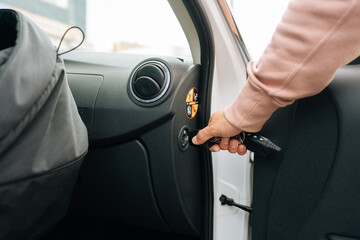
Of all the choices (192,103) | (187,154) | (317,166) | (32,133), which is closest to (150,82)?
(192,103)

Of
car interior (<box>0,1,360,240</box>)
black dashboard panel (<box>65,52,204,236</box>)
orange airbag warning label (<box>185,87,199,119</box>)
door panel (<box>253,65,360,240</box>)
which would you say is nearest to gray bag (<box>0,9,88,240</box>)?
car interior (<box>0,1,360,240</box>)

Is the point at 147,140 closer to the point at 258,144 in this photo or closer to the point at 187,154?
the point at 187,154

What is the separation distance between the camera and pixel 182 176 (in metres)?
0.84

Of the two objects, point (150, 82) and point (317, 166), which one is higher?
point (150, 82)

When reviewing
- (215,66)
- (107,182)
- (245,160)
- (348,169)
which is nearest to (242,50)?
(215,66)

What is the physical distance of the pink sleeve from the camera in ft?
1.34

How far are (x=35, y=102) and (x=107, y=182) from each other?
52 centimetres

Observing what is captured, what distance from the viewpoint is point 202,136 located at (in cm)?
Answer: 69

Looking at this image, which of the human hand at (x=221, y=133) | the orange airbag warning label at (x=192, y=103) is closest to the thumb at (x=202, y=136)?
the human hand at (x=221, y=133)

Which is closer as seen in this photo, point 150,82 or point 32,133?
point 32,133

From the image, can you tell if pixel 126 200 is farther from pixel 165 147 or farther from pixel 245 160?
pixel 245 160

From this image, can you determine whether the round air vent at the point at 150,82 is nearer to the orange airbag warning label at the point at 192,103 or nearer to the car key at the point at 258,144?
the orange airbag warning label at the point at 192,103

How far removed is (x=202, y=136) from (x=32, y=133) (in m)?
0.40

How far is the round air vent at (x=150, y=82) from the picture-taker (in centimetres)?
78
